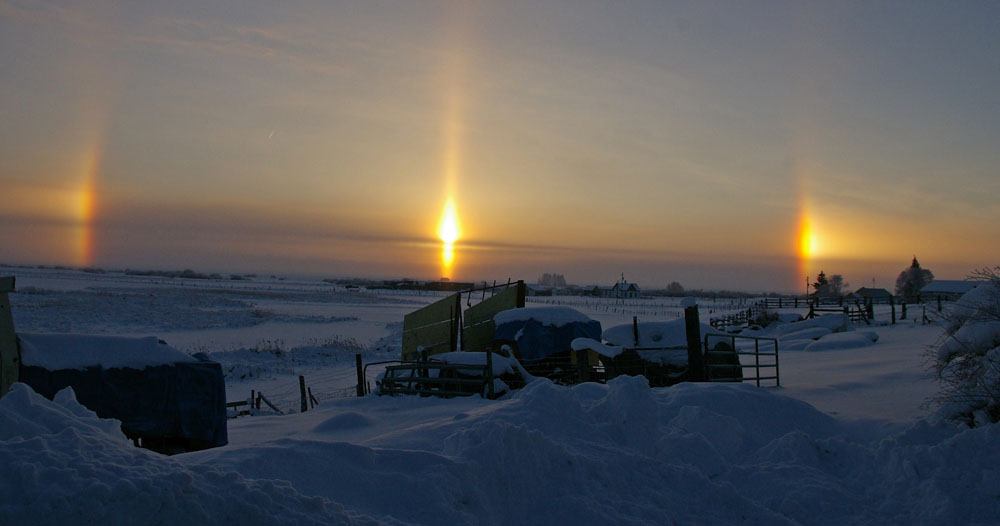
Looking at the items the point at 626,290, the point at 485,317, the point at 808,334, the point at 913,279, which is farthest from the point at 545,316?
the point at 626,290

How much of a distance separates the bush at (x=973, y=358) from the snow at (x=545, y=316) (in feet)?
43.3

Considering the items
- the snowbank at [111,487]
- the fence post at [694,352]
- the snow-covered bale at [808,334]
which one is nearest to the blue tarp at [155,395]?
the snowbank at [111,487]

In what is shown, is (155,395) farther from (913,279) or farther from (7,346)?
(913,279)

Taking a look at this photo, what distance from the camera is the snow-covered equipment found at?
33.3ft

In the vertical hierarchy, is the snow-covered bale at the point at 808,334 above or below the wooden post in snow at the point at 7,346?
below

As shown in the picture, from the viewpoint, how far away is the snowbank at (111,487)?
163 inches

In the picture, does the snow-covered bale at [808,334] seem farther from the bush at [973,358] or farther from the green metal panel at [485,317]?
the bush at [973,358]

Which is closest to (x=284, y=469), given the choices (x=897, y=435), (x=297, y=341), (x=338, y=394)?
(x=897, y=435)

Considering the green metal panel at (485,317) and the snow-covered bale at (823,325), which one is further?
the snow-covered bale at (823,325)

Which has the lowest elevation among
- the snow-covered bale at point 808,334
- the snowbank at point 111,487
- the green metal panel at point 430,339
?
the snow-covered bale at point 808,334

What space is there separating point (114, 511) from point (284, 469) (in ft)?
6.38

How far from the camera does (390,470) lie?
641 cm

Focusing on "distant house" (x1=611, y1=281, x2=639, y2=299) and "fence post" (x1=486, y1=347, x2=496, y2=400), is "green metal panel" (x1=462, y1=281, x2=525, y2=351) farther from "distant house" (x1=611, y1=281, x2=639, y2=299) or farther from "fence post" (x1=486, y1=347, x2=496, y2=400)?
"distant house" (x1=611, y1=281, x2=639, y2=299)

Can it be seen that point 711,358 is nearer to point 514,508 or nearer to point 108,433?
point 514,508
